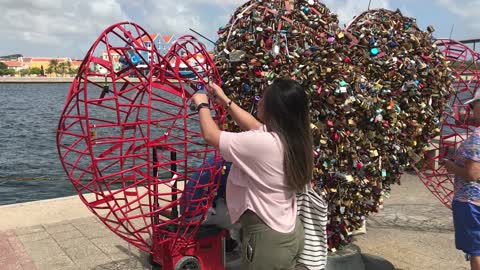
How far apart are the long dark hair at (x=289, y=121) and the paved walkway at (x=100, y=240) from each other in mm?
2771

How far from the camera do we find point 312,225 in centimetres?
291

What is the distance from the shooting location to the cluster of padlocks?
3.37 metres

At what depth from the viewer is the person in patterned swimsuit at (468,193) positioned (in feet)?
10.3

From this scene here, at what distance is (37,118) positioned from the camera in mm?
29406

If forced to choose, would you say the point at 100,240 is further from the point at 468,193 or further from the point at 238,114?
the point at 468,193

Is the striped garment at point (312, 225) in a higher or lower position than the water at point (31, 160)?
higher

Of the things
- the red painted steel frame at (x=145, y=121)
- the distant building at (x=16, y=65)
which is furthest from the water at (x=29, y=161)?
the distant building at (x=16, y=65)

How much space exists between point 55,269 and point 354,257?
114 inches

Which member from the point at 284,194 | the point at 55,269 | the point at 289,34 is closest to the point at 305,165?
the point at 284,194

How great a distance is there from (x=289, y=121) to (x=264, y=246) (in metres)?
0.66

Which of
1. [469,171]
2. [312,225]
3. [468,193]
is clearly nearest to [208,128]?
[312,225]

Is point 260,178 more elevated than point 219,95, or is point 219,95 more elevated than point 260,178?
point 219,95

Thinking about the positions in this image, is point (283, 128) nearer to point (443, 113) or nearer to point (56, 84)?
point (443, 113)

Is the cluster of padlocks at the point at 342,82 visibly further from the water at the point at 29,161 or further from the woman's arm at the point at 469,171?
the water at the point at 29,161
